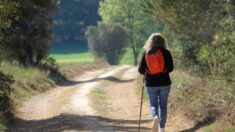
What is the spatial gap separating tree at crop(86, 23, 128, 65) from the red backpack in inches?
3194

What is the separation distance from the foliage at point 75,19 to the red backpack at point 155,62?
11965 centimetres

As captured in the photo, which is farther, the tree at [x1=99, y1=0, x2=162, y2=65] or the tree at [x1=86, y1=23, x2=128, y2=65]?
the tree at [x1=86, y1=23, x2=128, y2=65]

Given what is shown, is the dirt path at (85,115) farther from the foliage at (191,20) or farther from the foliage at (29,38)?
the foliage at (29,38)

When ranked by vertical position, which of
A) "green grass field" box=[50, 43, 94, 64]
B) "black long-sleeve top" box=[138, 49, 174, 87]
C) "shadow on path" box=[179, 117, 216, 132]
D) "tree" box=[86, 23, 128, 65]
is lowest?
"green grass field" box=[50, 43, 94, 64]

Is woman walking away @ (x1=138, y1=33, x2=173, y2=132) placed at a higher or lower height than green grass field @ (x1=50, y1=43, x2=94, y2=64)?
higher

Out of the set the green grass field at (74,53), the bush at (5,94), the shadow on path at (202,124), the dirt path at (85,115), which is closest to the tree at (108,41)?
the green grass field at (74,53)

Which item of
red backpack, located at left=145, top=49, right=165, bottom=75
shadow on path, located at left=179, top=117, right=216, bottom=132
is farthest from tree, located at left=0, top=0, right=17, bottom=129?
shadow on path, located at left=179, top=117, right=216, bottom=132

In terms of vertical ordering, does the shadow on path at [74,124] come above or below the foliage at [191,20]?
below

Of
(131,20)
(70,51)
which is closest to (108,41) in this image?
(131,20)

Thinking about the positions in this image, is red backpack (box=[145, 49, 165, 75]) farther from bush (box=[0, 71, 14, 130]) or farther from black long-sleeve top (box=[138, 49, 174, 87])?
bush (box=[0, 71, 14, 130])

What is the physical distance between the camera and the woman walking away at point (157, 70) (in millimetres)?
12281

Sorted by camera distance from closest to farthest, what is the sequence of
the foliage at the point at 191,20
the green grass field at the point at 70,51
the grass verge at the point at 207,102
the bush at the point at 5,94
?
the grass verge at the point at 207,102 → the bush at the point at 5,94 → the foliage at the point at 191,20 → the green grass field at the point at 70,51

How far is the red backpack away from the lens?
12258mm

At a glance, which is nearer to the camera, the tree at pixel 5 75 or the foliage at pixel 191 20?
the tree at pixel 5 75
